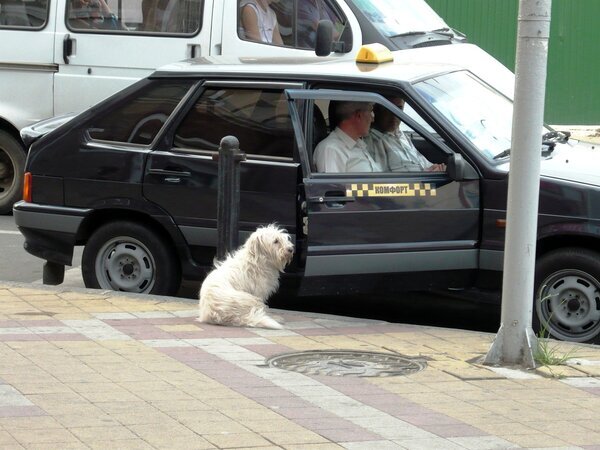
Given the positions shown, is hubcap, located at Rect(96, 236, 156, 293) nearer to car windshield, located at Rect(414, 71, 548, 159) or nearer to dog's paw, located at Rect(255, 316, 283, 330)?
dog's paw, located at Rect(255, 316, 283, 330)

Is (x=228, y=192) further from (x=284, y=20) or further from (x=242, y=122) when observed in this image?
(x=284, y=20)

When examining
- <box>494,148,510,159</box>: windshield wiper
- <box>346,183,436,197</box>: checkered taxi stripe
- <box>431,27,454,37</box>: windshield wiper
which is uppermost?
<box>431,27,454,37</box>: windshield wiper

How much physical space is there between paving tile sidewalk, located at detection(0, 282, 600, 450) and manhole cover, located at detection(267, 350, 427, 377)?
0.10 m

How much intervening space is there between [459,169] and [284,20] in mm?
4960

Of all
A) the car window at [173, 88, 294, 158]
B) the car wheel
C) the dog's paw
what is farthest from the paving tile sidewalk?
the car window at [173, 88, 294, 158]

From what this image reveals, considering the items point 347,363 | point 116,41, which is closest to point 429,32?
point 116,41

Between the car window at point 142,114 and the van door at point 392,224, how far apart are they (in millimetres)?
1334

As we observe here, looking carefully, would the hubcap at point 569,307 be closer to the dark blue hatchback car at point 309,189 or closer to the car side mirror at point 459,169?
the dark blue hatchback car at point 309,189

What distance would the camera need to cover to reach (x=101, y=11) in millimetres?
13320

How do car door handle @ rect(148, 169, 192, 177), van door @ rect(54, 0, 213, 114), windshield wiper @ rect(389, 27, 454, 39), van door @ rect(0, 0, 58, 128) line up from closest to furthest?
car door handle @ rect(148, 169, 192, 177), windshield wiper @ rect(389, 27, 454, 39), van door @ rect(54, 0, 213, 114), van door @ rect(0, 0, 58, 128)

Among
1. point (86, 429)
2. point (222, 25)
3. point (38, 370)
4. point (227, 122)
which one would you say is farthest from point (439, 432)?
point (222, 25)

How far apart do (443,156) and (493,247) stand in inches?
26.8

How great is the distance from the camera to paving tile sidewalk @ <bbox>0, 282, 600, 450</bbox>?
5.84m

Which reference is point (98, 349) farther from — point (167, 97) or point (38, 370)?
point (167, 97)
